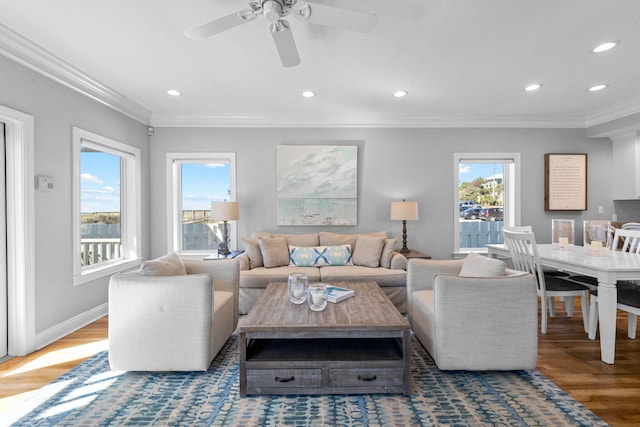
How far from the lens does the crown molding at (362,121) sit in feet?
14.6

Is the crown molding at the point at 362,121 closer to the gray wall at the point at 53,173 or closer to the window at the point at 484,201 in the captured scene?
the window at the point at 484,201

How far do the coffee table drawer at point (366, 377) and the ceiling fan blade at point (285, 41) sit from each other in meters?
2.10

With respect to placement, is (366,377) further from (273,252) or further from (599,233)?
(599,233)

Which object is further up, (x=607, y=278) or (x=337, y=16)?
(x=337, y=16)

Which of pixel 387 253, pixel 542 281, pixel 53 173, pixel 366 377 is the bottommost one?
pixel 366 377

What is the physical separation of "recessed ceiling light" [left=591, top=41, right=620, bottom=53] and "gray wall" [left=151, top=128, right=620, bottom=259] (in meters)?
1.96

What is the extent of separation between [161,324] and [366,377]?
54.8 inches

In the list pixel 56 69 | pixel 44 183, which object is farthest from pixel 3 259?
pixel 56 69

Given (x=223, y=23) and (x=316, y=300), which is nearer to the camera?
(x=223, y=23)

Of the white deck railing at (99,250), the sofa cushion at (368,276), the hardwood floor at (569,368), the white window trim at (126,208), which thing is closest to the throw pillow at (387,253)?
the sofa cushion at (368,276)

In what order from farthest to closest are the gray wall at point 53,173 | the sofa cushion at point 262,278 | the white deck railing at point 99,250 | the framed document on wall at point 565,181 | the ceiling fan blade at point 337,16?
the framed document on wall at point 565,181, the white deck railing at point 99,250, the sofa cushion at point 262,278, the gray wall at point 53,173, the ceiling fan blade at point 337,16

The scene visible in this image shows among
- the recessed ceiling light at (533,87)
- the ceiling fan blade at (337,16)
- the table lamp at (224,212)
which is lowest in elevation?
the table lamp at (224,212)

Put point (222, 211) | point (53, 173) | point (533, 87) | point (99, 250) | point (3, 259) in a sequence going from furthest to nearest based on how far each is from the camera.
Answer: point (222, 211)
point (99, 250)
point (533, 87)
point (53, 173)
point (3, 259)

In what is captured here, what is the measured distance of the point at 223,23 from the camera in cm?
189
